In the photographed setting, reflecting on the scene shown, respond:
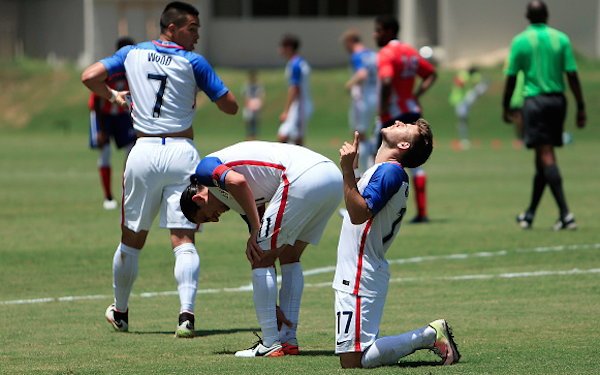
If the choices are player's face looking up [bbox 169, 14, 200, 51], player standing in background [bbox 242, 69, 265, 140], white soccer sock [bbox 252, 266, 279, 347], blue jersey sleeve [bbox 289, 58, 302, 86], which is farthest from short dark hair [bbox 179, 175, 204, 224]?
player standing in background [bbox 242, 69, 265, 140]

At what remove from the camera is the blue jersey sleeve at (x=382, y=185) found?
4684 mm

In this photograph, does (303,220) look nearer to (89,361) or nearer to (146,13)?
(89,361)

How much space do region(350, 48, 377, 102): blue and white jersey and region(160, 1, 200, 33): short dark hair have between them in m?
11.0

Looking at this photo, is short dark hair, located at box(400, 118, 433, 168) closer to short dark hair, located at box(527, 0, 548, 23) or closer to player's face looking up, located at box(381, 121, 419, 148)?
player's face looking up, located at box(381, 121, 419, 148)

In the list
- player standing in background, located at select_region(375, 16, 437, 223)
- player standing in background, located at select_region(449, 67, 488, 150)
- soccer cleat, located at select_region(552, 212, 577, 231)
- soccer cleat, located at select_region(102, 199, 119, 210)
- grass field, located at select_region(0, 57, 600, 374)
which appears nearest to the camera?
grass field, located at select_region(0, 57, 600, 374)

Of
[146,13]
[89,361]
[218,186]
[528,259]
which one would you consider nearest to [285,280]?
[218,186]

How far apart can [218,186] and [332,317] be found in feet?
6.06

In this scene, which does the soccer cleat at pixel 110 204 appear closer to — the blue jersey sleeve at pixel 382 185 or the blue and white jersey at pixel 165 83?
the blue and white jersey at pixel 165 83

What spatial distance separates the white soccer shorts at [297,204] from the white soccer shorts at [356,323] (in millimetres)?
589

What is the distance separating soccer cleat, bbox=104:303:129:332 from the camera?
6129 mm

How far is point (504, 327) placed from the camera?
593 cm

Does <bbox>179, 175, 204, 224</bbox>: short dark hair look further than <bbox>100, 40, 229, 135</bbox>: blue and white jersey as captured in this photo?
No

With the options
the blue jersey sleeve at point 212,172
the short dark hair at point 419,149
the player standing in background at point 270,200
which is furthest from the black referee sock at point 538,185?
the blue jersey sleeve at point 212,172

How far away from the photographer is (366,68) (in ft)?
57.0
